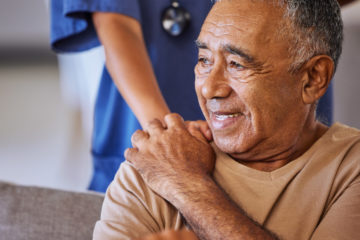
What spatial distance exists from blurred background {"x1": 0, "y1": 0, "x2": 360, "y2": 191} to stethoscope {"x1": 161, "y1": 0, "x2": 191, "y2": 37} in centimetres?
130

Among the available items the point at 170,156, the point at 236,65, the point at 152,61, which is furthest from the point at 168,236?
the point at 152,61

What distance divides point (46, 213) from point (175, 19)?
0.74 m

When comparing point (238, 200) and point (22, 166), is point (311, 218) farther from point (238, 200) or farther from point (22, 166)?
point (22, 166)

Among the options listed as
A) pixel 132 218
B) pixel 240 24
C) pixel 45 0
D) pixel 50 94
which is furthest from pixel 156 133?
pixel 50 94

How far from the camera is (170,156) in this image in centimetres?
113

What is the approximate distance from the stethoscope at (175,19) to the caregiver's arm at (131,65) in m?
0.12

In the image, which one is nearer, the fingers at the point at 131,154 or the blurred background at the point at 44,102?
the fingers at the point at 131,154

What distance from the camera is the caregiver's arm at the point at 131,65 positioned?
140cm

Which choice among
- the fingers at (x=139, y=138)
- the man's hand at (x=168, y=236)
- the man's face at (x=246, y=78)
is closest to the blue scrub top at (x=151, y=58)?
the fingers at (x=139, y=138)

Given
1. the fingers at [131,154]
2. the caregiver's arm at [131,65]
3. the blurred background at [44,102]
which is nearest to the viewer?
the fingers at [131,154]

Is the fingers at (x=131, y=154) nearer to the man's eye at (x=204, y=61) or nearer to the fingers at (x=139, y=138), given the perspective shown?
the fingers at (x=139, y=138)

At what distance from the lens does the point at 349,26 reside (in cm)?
312

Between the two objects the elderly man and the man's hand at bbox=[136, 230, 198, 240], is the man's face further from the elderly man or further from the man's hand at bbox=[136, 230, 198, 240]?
the man's hand at bbox=[136, 230, 198, 240]

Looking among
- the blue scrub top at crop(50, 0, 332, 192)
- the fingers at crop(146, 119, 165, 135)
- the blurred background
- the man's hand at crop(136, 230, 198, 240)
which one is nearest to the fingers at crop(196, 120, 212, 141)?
the fingers at crop(146, 119, 165, 135)
